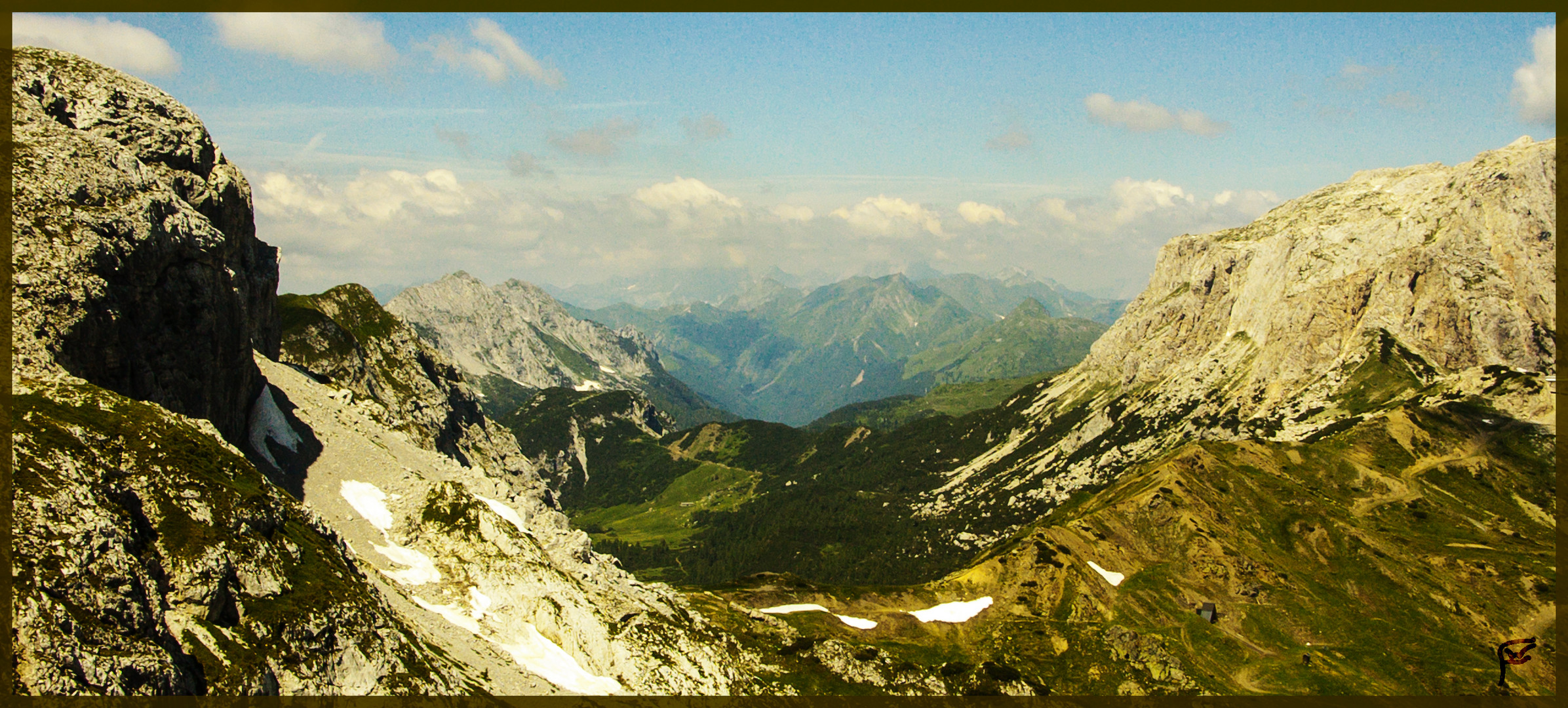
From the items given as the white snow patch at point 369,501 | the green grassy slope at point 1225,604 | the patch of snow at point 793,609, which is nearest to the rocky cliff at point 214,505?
the white snow patch at point 369,501

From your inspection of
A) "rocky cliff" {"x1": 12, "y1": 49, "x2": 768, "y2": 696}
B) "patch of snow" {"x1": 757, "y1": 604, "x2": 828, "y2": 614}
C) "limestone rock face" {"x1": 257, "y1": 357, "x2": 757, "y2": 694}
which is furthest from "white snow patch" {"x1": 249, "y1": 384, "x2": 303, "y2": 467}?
"patch of snow" {"x1": 757, "y1": 604, "x2": 828, "y2": 614}

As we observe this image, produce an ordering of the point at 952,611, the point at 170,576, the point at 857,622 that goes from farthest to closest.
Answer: the point at 952,611
the point at 857,622
the point at 170,576

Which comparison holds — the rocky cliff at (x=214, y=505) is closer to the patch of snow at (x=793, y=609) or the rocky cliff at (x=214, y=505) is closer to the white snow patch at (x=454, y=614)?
the white snow patch at (x=454, y=614)

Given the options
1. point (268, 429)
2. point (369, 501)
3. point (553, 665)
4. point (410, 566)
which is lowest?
point (553, 665)

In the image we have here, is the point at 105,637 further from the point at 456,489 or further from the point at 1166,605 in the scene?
the point at 1166,605

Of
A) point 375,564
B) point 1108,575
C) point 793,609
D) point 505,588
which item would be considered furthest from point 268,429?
point 1108,575

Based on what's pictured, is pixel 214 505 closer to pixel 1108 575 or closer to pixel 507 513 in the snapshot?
pixel 507 513

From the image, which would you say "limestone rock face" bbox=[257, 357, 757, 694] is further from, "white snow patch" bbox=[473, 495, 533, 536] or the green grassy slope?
the green grassy slope
